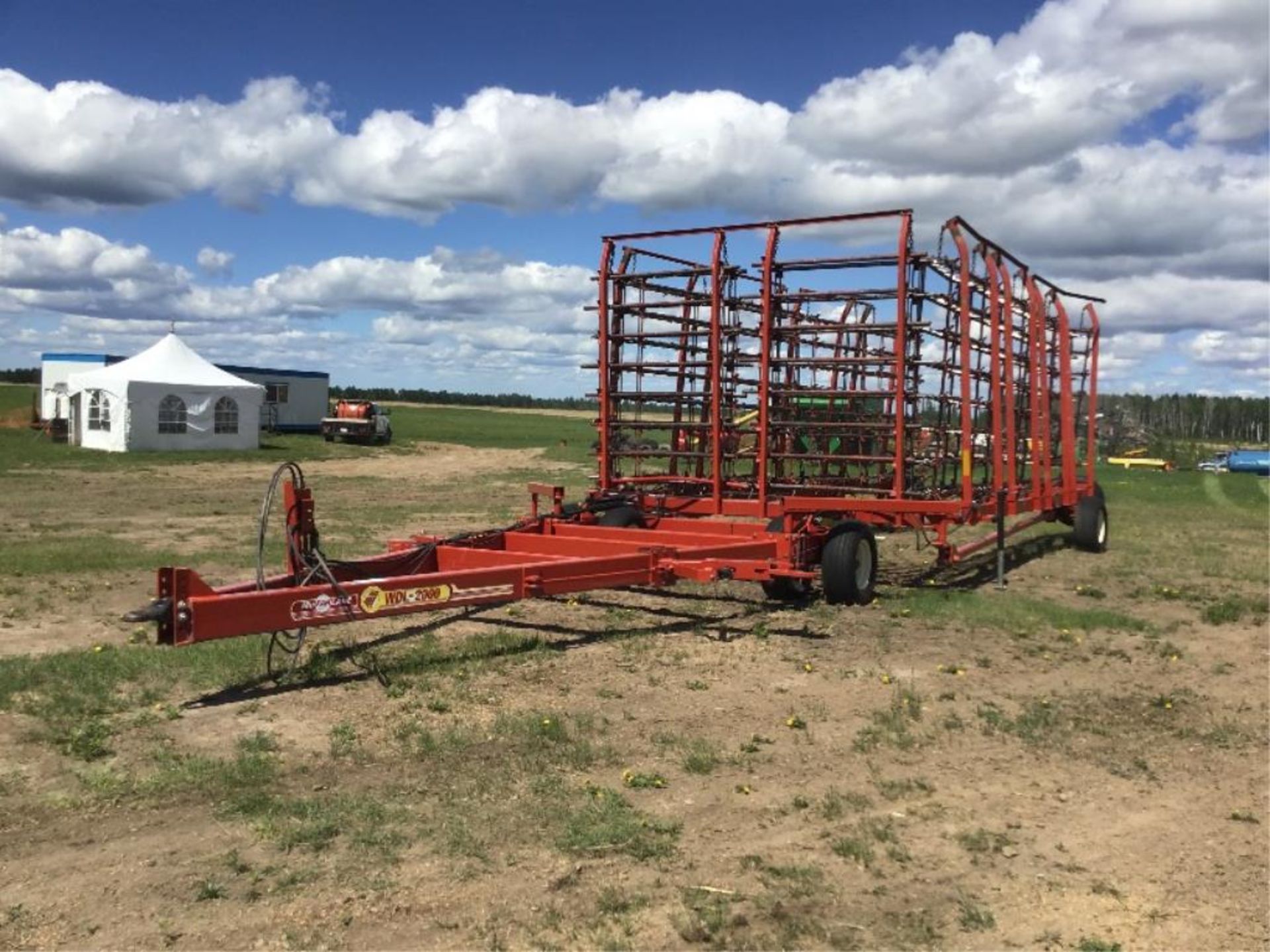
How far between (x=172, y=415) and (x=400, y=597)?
32.1m

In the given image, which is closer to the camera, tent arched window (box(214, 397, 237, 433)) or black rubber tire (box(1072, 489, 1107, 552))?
black rubber tire (box(1072, 489, 1107, 552))

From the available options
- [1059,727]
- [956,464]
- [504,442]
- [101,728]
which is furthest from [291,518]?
[504,442]

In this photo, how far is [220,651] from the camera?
731 cm

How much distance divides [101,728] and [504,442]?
48.2 m

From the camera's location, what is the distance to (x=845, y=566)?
9875 millimetres

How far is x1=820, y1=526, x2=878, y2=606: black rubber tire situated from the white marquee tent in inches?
1188

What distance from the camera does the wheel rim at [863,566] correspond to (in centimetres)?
1003

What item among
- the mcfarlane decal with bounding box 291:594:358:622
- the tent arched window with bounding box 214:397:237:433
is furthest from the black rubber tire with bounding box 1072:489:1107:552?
the tent arched window with bounding box 214:397:237:433

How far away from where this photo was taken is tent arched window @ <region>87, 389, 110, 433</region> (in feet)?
114

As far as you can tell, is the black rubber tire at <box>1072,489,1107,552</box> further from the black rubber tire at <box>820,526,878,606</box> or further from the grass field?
the black rubber tire at <box>820,526,878,606</box>

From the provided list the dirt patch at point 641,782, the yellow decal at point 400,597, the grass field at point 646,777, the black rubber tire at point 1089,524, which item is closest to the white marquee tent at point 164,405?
the grass field at point 646,777

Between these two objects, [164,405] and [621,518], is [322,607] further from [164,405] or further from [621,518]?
[164,405]

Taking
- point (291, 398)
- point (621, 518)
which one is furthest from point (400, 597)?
point (291, 398)

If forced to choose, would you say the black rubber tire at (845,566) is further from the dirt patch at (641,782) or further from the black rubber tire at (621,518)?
the black rubber tire at (621,518)
